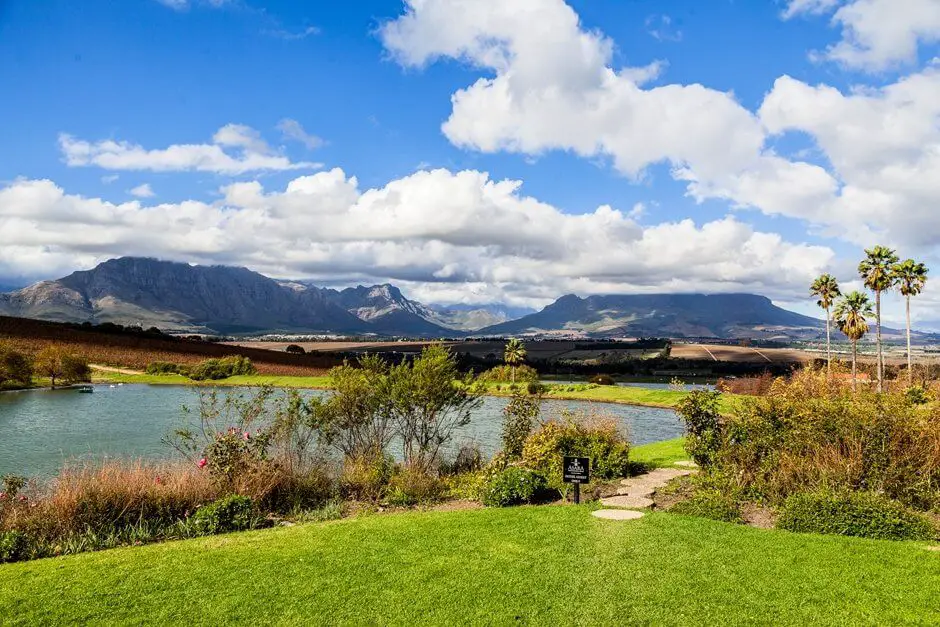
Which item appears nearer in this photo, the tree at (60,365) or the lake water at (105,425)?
the lake water at (105,425)

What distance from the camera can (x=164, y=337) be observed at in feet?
335

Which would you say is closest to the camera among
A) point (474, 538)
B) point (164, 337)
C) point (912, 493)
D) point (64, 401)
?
point (474, 538)

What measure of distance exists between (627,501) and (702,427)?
4.89m

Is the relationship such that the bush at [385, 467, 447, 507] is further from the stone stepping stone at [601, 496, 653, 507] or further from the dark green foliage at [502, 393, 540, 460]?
the stone stepping stone at [601, 496, 653, 507]

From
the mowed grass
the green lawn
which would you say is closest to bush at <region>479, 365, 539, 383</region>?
the green lawn

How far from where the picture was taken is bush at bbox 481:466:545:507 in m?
14.2

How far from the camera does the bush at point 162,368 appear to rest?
8894 centimetres

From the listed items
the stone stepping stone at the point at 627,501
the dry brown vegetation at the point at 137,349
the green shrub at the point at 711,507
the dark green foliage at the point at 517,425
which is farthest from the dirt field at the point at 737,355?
the green shrub at the point at 711,507

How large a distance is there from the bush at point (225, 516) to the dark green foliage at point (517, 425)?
29.3ft

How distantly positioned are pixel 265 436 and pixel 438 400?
→ 617cm

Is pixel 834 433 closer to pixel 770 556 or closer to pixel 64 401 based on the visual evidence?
pixel 770 556

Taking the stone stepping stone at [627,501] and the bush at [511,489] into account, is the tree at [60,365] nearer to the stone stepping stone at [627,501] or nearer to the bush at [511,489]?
the bush at [511,489]

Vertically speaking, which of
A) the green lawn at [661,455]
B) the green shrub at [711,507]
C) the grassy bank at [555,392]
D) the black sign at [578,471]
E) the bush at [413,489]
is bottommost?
the grassy bank at [555,392]

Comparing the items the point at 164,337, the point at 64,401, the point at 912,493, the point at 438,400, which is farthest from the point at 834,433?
the point at 164,337
